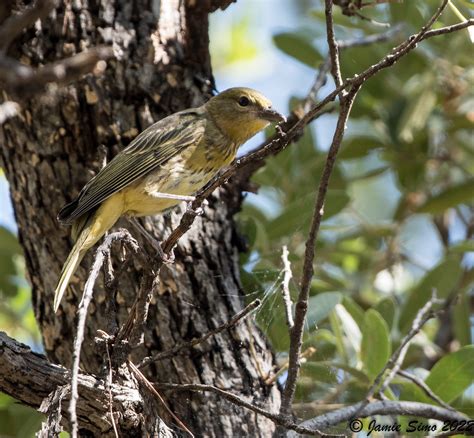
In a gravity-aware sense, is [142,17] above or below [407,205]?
above

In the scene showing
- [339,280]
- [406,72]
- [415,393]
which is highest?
[406,72]

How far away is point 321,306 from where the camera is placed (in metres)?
3.51

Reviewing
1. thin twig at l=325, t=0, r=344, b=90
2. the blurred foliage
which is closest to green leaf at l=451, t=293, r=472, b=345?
the blurred foliage

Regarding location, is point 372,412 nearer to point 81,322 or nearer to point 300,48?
point 81,322

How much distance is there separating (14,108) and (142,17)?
1984mm

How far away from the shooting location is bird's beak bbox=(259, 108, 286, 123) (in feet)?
13.4

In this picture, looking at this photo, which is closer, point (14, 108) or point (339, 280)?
point (14, 108)

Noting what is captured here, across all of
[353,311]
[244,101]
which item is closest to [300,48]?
[244,101]

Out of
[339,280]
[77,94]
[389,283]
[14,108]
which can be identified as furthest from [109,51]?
[389,283]

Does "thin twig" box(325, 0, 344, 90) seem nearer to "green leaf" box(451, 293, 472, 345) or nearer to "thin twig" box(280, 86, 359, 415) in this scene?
"thin twig" box(280, 86, 359, 415)

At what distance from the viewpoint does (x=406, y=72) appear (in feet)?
16.4

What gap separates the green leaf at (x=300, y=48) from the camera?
488 centimetres

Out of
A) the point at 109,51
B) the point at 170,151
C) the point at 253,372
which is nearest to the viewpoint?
the point at 109,51

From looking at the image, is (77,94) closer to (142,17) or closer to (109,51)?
(142,17)
